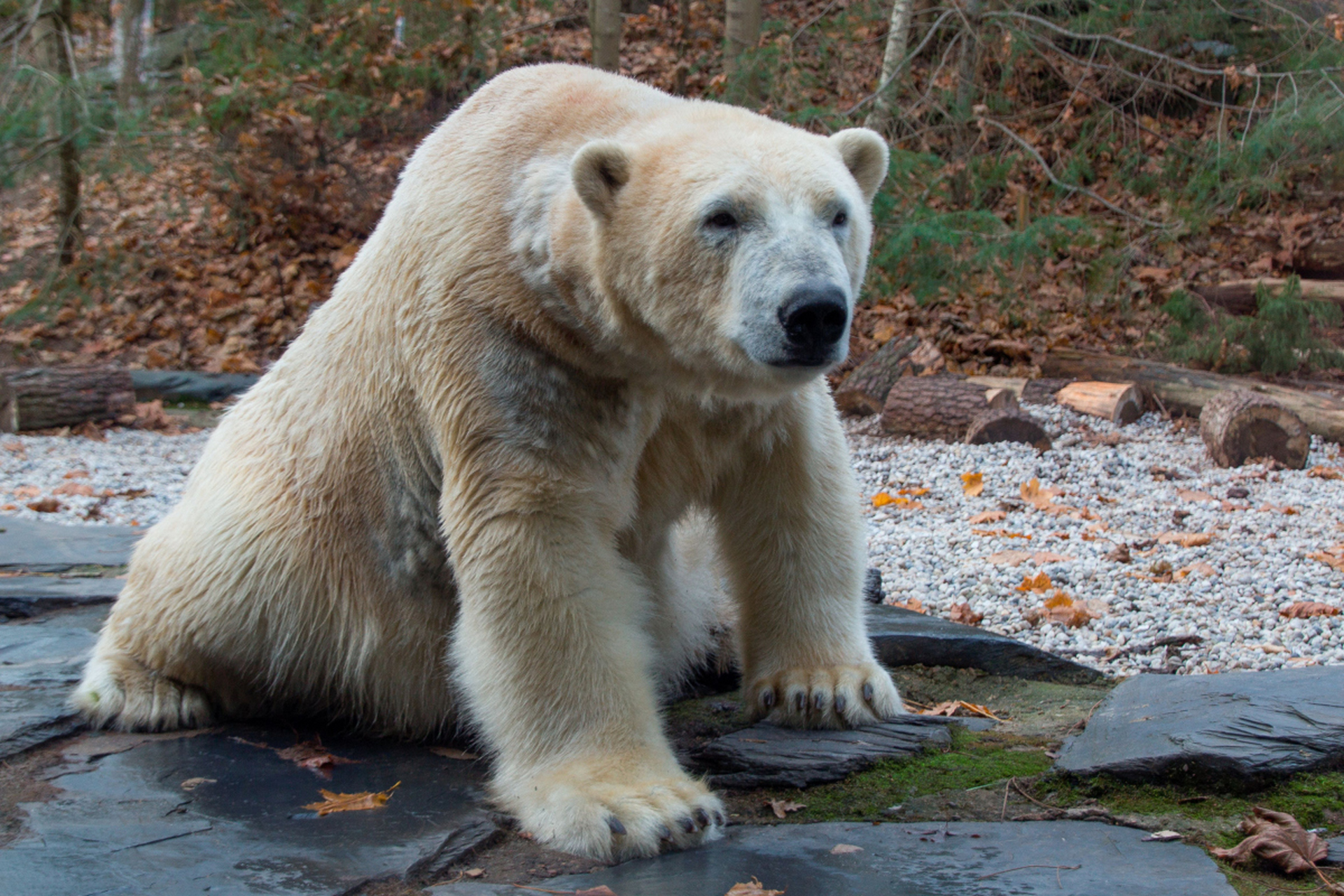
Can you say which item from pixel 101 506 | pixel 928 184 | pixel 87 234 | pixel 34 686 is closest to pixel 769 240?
pixel 34 686

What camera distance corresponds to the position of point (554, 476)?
2600 millimetres

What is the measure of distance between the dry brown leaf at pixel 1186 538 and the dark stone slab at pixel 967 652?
1.94 m

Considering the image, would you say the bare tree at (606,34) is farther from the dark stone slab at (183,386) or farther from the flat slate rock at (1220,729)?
the flat slate rock at (1220,729)

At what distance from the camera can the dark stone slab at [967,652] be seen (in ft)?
11.5

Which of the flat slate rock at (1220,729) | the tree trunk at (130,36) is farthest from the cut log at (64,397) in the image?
the flat slate rock at (1220,729)

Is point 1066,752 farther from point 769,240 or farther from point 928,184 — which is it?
point 928,184

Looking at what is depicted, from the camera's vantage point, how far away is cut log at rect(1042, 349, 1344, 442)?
7.41 metres

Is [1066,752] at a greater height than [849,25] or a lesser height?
lesser

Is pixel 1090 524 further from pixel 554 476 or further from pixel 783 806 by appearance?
pixel 554 476

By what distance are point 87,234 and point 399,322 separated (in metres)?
10.9

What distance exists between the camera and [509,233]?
2695 millimetres

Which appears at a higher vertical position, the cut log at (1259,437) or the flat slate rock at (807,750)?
the cut log at (1259,437)

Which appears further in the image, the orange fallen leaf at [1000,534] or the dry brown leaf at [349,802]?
the orange fallen leaf at [1000,534]

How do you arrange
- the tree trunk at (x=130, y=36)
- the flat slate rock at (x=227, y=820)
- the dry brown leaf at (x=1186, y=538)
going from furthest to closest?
the tree trunk at (x=130, y=36) → the dry brown leaf at (x=1186, y=538) → the flat slate rock at (x=227, y=820)
